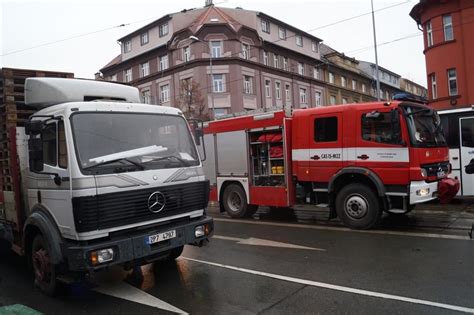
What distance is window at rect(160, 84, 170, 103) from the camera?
Result: 45.0 m

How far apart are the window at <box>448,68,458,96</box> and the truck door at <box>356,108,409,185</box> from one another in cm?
1982

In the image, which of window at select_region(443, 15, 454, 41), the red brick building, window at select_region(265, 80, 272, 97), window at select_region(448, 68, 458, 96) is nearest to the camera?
the red brick building

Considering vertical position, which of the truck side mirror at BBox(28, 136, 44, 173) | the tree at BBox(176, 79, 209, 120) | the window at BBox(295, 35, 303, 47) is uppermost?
the window at BBox(295, 35, 303, 47)

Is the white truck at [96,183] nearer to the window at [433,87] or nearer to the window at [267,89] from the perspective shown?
the window at [433,87]

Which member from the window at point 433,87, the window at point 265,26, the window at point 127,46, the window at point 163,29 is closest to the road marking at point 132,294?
the window at point 433,87

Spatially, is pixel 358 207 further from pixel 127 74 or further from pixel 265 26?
pixel 127 74

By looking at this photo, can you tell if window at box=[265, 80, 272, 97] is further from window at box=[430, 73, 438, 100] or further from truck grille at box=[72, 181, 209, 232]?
truck grille at box=[72, 181, 209, 232]

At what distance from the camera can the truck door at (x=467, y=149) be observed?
11844 millimetres

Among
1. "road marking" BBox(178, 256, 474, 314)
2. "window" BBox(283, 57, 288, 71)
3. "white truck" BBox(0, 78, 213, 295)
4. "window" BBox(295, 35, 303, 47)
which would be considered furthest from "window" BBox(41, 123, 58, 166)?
"window" BBox(295, 35, 303, 47)

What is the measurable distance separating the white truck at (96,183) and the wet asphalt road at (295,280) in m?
0.51

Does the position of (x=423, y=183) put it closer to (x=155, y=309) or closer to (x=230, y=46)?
(x=155, y=309)

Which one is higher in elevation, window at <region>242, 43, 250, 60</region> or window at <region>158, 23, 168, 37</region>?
window at <region>158, 23, 168, 37</region>

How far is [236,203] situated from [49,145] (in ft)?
22.6

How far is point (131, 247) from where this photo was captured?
17.5 feet
